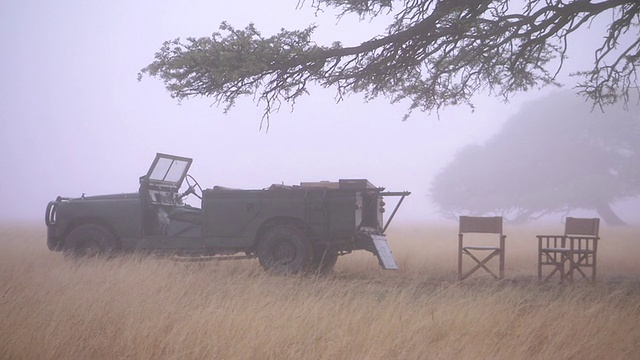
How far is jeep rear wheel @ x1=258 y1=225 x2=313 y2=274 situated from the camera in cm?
1106

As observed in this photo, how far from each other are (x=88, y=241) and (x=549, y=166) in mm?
35601

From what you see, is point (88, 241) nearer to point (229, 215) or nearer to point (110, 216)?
point (110, 216)

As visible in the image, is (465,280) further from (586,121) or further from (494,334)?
(586,121)

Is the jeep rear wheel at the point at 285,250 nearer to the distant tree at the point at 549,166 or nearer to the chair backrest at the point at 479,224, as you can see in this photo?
the chair backrest at the point at 479,224

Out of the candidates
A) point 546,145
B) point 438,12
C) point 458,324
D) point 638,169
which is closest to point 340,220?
point 438,12

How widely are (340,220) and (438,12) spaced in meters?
3.46

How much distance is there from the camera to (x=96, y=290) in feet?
26.9

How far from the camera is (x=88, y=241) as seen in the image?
1218cm

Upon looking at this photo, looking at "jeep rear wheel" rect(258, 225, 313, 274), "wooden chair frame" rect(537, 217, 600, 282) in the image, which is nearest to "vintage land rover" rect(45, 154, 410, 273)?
"jeep rear wheel" rect(258, 225, 313, 274)

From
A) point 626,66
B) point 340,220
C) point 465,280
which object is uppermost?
point 626,66

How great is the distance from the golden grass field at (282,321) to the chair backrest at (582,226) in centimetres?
118

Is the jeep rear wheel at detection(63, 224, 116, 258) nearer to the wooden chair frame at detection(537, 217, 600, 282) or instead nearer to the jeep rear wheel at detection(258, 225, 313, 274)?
the jeep rear wheel at detection(258, 225, 313, 274)

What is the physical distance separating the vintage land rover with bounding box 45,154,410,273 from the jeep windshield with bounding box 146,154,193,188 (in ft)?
0.11

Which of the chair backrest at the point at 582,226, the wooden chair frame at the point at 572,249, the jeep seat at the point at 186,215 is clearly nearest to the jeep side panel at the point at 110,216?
the jeep seat at the point at 186,215
